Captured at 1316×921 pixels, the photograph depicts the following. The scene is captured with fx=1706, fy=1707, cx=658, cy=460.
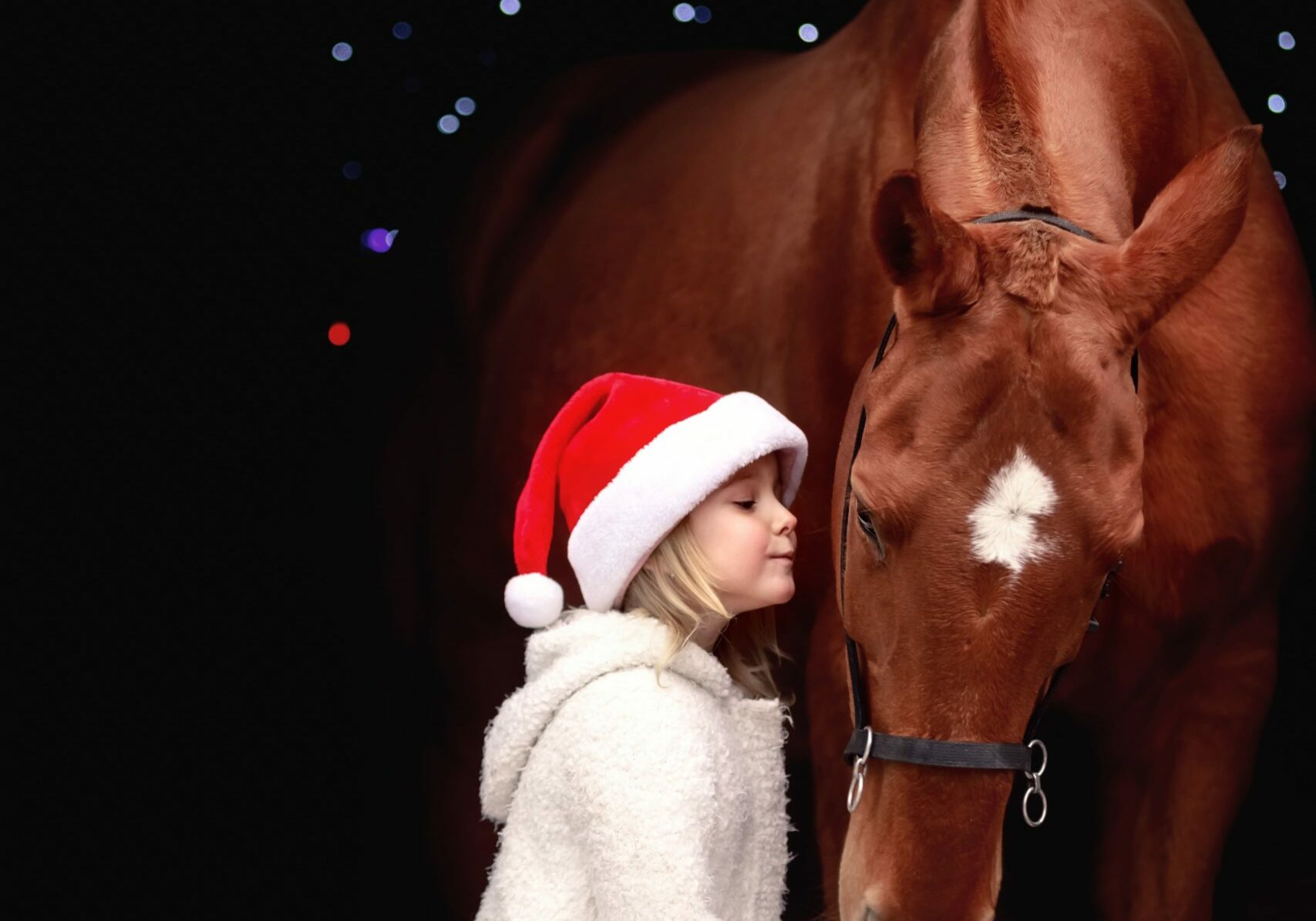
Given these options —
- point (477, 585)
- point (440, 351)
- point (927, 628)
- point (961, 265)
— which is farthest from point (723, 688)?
point (440, 351)

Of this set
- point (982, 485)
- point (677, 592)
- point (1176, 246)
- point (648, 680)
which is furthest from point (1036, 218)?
point (648, 680)

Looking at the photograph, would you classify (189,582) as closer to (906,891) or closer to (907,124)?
(907,124)

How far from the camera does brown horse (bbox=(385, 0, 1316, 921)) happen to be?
6.26 ft

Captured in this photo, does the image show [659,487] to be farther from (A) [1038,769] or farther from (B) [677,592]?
(A) [1038,769]

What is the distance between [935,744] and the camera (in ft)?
6.27

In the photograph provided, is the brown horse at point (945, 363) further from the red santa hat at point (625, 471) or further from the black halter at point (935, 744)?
the red santa hat at point (625, 471)

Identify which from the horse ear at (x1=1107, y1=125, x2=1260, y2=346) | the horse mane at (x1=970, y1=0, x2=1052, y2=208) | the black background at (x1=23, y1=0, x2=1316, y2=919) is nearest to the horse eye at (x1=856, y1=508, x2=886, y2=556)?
the horse ear at (x1=1107, y1=125, x2=1260, y2=346)

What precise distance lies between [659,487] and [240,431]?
8.39ft

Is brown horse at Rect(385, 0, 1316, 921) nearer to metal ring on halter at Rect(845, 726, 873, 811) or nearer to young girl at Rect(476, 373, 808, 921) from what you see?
metal ring on halter at Rect(845, 726, 873, 811)

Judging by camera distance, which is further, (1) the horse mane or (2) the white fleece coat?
→ (1) the horse mane

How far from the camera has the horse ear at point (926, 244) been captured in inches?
77.7

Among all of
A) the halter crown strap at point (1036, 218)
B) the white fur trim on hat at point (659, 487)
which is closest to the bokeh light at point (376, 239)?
the white fur trim on hat at point (659, 487)

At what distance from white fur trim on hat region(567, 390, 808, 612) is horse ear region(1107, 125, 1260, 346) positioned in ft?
1.51

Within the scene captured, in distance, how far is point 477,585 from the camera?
3965 millimetres
